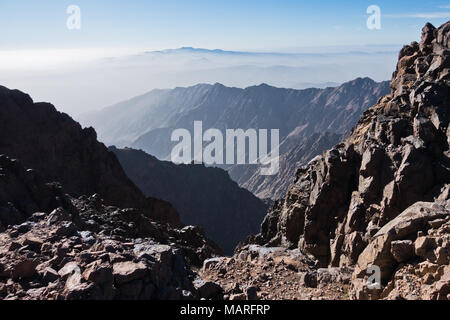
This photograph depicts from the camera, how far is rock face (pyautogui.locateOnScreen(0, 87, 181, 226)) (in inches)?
1875

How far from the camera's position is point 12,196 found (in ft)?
72.4

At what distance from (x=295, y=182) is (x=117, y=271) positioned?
3109 centimetres

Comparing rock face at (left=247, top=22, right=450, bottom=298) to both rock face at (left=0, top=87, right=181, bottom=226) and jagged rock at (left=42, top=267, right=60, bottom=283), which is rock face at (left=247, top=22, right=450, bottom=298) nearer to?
jagged rock at (left=42, top=267, right=60, bottom=283)

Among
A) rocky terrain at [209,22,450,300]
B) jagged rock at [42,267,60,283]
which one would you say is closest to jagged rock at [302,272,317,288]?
rocky terrain at [209,22,450,300]

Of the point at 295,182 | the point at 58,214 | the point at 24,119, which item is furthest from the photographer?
the point at 24,119

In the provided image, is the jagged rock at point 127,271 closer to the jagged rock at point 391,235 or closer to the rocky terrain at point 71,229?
the rocky terrain at point 71,229

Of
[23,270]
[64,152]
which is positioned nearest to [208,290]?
[23,270]

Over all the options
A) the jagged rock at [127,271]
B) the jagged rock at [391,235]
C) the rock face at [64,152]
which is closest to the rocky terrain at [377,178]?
the jagged rock at [391,235]

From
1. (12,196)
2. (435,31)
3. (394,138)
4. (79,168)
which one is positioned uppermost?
(435,31)

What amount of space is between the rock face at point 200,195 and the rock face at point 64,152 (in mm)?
52005

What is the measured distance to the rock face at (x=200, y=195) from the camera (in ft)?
357

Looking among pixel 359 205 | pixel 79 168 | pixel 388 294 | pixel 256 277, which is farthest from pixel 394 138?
pixel 79 168

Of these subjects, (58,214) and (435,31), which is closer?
(58,214)
